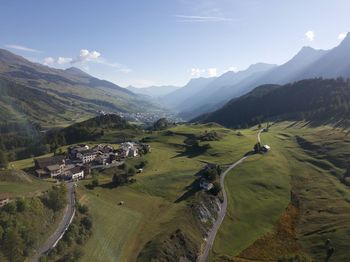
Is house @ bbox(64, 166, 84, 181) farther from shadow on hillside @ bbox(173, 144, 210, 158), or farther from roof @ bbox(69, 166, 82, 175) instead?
shadow on hillside @ bbox(173, 144, 210, 158)

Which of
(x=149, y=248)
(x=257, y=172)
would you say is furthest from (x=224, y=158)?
(x=149, y=248)

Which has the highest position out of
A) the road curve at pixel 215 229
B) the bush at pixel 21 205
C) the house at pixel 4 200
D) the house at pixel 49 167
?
the bush at pixel 21 205

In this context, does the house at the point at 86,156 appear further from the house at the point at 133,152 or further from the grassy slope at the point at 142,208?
the grassy slope at the point at 142,208

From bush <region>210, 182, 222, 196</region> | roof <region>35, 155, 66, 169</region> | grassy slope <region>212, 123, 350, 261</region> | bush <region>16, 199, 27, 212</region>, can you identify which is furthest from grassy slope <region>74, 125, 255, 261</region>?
roof <region>35, 155, 66, 169</region>

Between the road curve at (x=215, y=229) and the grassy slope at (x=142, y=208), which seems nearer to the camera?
the grassy slope at (x=142, y=208)

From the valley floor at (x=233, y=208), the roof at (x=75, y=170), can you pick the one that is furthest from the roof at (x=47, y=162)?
the valley floor at (x=233, y=208)

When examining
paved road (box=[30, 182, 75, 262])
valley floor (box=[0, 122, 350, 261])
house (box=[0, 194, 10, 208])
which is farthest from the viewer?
valley floor (box=[0, 122, 350, 261])
